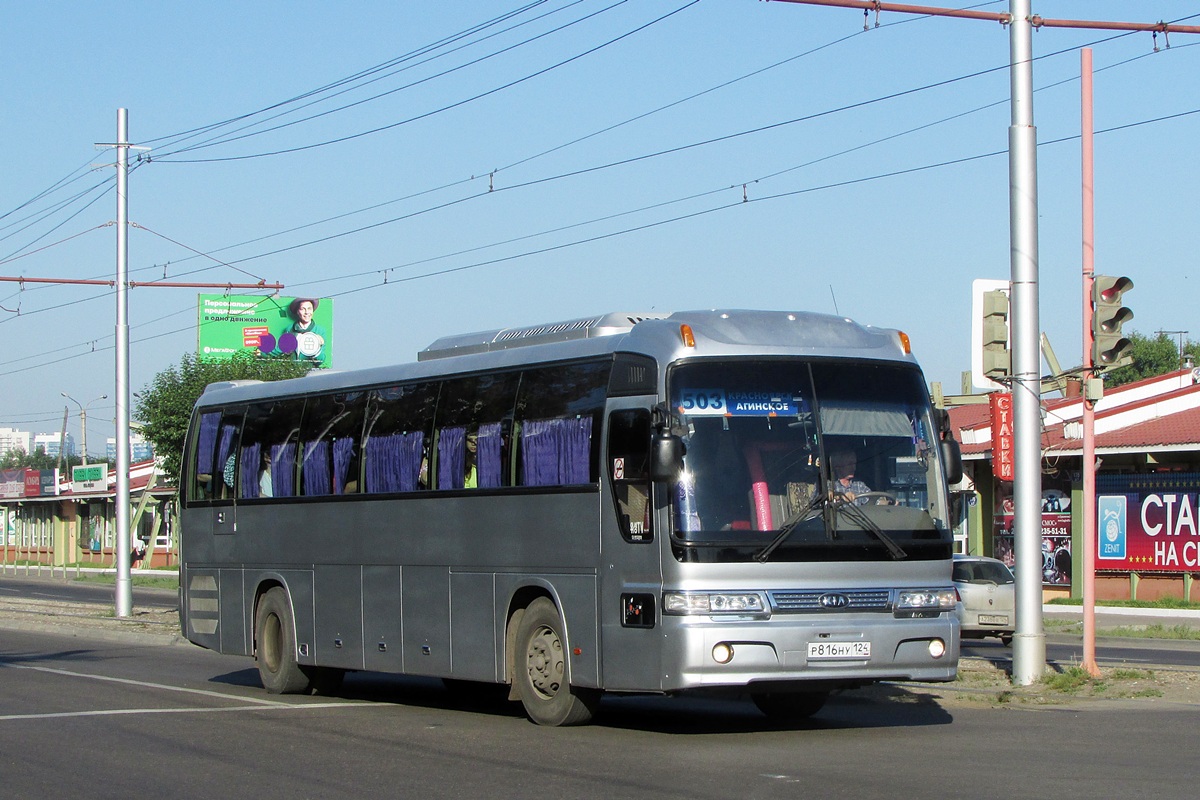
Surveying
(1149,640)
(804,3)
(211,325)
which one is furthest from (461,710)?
(211,325)

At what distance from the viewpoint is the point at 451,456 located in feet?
46.1

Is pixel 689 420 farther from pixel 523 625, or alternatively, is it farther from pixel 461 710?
pixel 461 710

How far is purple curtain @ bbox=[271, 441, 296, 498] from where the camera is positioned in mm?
16531

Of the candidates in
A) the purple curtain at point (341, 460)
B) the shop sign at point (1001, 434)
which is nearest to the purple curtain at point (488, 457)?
the purple curtain at point (341, 460)

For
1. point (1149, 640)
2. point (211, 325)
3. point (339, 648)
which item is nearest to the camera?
point (339, 648)

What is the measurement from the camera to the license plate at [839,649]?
1138cm

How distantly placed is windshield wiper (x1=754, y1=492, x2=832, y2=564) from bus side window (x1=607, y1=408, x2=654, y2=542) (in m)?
0.82

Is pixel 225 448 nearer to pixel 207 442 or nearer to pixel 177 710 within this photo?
pixel 207 442

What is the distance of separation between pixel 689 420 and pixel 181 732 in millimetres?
4615

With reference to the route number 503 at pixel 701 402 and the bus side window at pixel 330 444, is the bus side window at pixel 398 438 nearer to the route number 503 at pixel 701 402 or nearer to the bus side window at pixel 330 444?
the bus side window at pixel 330 444

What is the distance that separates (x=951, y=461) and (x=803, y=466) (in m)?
1.37

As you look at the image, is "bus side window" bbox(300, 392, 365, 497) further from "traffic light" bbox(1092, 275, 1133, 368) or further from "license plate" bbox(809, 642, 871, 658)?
"traffic light" bbox(1092, 275, 1133, 368)

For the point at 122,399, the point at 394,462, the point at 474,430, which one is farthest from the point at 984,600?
the point at 122,399

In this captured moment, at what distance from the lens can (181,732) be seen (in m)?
12.3
